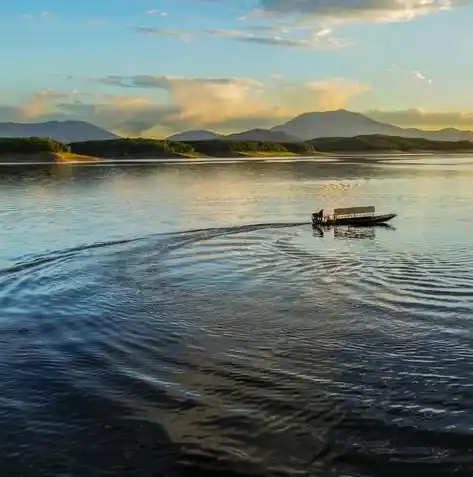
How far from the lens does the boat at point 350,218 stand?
158ft

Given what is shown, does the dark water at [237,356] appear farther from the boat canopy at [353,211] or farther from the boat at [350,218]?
the boat canopy at [353,211]

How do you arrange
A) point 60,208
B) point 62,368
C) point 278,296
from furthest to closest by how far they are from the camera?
1. point 60,208
2. point 278,296
3. point 62,368

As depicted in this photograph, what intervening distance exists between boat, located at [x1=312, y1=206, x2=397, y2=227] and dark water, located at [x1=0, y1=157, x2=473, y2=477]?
577 centimetres

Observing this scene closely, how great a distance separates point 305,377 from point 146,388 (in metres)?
4.23

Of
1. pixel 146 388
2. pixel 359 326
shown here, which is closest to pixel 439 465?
pixel 146 388

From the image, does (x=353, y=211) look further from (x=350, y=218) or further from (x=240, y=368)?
(x=240, y=368)

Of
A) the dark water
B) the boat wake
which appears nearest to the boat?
the dark water

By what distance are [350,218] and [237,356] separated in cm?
3161

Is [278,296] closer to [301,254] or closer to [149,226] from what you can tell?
[301,254]

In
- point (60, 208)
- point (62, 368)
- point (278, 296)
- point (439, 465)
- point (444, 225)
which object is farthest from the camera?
point (60, 208)

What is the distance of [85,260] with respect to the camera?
116 ft

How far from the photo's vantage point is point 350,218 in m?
49.2

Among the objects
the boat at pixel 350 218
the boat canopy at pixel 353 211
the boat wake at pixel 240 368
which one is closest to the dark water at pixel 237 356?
the boat wake at pixel 240 368

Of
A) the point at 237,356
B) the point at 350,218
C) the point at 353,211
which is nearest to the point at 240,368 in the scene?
the point at 237,356
